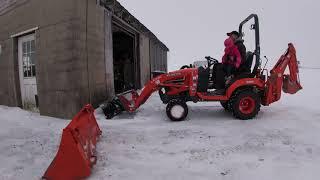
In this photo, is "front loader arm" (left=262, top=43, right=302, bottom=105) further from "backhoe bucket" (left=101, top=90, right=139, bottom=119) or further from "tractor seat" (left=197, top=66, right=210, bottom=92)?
"backhoe bucket" (left=101, top=90, right=139, bottom=119)

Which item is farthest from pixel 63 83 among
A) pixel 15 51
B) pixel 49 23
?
pixel 15 51

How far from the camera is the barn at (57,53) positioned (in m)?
7.50

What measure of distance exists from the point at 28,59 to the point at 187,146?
631 centimetres

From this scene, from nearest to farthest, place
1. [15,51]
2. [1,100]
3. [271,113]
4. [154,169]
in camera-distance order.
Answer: [154,169], [271,113], [15,51], [1,100]

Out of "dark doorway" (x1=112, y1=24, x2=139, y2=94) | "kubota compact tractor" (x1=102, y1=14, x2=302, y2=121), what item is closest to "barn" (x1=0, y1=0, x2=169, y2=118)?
"kubota compact tractor" (x1=102, y1=14, x2=302, y2=121)

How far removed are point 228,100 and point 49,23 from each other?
4582 mm

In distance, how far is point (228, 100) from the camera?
7.14 metres

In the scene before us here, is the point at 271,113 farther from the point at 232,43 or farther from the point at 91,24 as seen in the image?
the point at 91,24

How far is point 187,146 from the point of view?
16.7 ft

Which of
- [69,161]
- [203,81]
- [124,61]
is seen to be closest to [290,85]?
[203,81]

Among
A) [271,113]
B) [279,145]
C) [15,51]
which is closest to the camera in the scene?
[279,145]

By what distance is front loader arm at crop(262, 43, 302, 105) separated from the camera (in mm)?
7230

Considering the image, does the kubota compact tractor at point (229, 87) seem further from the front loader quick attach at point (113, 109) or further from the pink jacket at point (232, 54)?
the pink jacket at point (232, 54)

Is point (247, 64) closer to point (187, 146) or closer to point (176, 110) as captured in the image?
point (176, 110)
